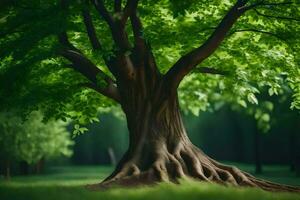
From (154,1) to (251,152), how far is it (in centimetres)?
3093

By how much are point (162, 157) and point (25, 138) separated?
50.9 feet

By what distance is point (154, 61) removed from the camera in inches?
731

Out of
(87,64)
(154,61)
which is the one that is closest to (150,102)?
(154,61)

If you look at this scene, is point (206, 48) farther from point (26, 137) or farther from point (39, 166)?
point (39, 166)

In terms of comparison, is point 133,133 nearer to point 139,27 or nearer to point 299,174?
point 139,27

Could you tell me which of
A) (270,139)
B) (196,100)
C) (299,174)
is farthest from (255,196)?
(270,139)

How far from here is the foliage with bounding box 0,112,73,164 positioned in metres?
30.4

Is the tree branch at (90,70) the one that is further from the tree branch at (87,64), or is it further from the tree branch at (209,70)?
the tree branch at (209,70)

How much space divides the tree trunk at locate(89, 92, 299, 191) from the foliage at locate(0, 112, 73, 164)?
12.6 metres

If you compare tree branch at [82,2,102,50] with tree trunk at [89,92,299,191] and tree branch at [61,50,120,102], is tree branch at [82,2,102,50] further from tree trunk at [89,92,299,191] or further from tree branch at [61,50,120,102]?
tree trunk at [89,92,299,191]

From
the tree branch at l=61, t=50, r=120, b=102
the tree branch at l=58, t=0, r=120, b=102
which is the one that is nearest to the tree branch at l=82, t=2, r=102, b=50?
the tree branch at l=58, t=0, r=120, b=102

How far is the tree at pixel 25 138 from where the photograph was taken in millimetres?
30388

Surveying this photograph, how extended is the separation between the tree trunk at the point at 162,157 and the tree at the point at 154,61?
3 centimetres

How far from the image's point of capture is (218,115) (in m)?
47.8
